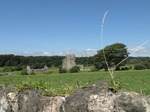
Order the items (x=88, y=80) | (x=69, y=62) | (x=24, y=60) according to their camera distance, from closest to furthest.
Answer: (x=88, y=80) < (x=69, y=62) < (x=24, y=60)

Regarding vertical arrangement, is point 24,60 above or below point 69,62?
above

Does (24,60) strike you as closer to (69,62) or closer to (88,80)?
(69,62)

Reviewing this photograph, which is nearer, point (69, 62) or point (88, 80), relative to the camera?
point (88, 80)

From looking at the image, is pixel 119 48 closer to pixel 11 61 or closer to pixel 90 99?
pixel 11 61

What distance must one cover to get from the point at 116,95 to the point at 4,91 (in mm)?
2452

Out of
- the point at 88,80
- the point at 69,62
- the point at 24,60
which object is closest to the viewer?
the point at 88,80

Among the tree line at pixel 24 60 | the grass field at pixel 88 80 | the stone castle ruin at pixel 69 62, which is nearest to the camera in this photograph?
the grass field at pixel 88 80

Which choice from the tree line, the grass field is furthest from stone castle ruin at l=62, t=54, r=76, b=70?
the grass field

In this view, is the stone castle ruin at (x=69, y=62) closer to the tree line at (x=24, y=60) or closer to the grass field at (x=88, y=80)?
the tree line at (x=24, y=60)

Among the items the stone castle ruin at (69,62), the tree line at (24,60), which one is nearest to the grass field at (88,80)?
the stone castle ruin at (69,62)

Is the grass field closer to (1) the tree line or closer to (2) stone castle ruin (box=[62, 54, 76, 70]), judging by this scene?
(2) stone castle ruin (box=[62, 54, 76, 70])

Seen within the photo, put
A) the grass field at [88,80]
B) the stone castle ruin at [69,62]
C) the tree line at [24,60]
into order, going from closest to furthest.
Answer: the grass field at [88,80], the stone castle ruin at [69,62], the tree line at [24,60]

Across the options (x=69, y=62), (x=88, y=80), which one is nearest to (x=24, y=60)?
(x=69, y=62)

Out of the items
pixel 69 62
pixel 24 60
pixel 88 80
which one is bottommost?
pixel 88 80
